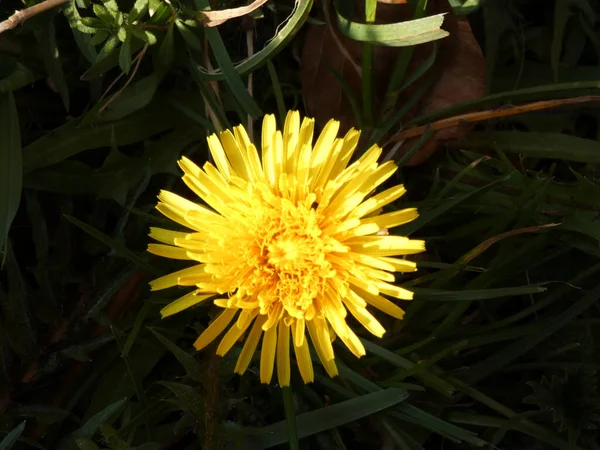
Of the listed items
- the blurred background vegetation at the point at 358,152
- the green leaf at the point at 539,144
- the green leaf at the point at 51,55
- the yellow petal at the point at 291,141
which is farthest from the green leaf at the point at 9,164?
the green leaf at the point at 539,144

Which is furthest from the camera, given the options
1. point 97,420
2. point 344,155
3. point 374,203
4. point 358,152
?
point 358,152

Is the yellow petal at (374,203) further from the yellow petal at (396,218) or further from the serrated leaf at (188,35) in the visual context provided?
the serrated leaf at (188,35)

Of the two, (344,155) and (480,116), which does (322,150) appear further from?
(480,116)

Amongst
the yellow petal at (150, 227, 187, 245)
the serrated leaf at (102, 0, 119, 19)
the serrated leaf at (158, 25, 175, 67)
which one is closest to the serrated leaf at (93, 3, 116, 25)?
the serrated leaf at (102, 0, 119, 19)

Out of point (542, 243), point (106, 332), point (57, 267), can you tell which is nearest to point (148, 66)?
point (57, 267)

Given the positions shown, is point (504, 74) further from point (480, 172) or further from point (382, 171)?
point (382, 171)

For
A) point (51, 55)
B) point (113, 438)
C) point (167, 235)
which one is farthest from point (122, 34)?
point (113, 438)
